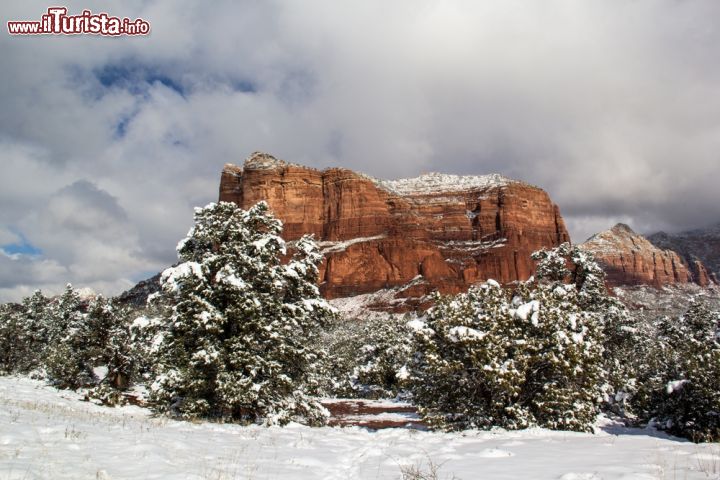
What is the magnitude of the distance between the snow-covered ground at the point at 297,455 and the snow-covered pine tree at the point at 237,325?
2221 mm

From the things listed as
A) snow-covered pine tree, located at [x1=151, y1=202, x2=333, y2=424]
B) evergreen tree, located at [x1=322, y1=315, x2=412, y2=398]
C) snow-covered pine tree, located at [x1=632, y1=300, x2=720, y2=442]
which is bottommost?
evergreen tree, located at [x1=322, y1=315, x2=412, y2=398]

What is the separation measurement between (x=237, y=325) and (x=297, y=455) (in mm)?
6940

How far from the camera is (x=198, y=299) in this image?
15.0 metres

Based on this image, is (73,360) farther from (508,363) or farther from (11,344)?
(508,363)

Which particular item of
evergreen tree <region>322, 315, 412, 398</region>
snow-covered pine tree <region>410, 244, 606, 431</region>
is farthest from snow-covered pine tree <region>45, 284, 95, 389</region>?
snow-covered pine tree <region>410, 244, 606, 431</region>

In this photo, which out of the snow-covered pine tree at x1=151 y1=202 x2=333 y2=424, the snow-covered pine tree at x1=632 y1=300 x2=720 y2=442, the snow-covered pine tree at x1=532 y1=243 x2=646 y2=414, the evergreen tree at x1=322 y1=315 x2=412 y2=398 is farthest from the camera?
the evergreen tree at x1=322 y1=315 x2=412 y2=398

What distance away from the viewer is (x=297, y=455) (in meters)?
9.45

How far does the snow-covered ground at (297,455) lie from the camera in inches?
266

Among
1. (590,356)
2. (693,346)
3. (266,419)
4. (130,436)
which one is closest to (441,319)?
(590,356)

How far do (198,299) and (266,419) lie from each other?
4.30m

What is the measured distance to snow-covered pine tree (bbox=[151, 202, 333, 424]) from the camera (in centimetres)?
1479

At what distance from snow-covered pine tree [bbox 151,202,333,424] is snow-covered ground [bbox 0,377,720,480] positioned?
2221mm

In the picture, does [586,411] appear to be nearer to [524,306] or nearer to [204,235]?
[524,306]

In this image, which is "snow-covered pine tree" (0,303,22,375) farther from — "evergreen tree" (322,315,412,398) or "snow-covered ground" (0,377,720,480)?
"snow-covered ground" (0,377,720,480)
